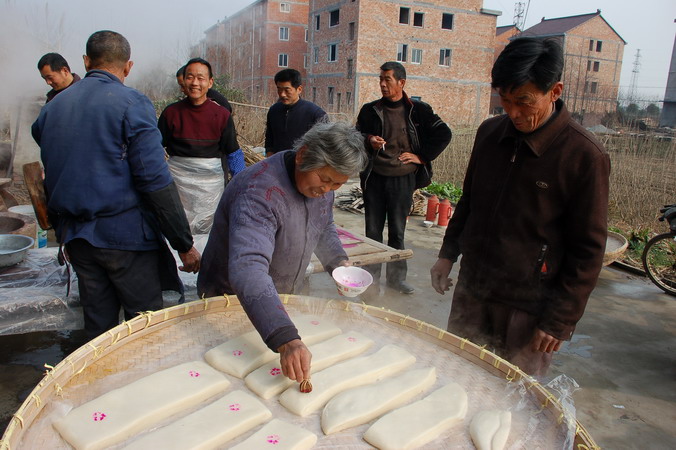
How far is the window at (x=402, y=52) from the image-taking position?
88.0 ft

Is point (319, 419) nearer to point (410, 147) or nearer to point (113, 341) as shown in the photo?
point (113, 341)

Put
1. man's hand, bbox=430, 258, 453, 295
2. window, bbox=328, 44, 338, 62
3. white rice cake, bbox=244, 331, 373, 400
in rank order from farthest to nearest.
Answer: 1. window, bbox=328, 44, 338, 62
2. man's hand, bbox=430, 258, 453, 295
3. white rice cake, bbox=244, 331, 373, 400

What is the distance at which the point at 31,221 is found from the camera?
3555 millimetres

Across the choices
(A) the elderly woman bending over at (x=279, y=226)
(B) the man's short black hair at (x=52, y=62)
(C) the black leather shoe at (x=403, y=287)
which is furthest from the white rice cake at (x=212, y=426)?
(B) the man's short black hair at (x=52, y=62)

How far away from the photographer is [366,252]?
378 cm

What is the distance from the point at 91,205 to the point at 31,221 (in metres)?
2.02

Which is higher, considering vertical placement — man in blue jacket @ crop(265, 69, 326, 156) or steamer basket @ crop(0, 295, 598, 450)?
man in blue jacket @ crop(265, 69, 326, 156)

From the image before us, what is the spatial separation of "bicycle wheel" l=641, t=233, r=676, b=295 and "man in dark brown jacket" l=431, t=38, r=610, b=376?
3815 mm

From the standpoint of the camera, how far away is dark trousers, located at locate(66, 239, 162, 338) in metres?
2.12

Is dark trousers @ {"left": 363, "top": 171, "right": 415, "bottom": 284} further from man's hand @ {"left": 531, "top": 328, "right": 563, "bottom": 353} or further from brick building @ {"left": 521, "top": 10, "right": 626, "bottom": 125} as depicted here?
brick building @ {"left": 521, "top": 10, "right": 626, "bottom": 125}

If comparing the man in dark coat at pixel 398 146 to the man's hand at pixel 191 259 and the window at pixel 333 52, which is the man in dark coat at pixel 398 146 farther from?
the window at pixel 333 52

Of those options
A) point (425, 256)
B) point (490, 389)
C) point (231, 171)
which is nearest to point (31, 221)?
point (231, 171)

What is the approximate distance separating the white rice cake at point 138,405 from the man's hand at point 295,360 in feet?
0.81

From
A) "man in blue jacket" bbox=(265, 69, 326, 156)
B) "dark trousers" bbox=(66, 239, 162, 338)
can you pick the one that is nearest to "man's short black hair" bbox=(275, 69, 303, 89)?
"man in blue jacket" bbox=(265, 69, 326, 156)
